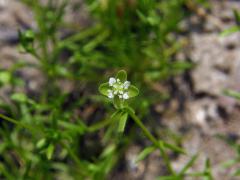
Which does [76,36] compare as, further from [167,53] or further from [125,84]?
[125,84]

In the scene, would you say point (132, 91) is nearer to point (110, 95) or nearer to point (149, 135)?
point (110, 95)

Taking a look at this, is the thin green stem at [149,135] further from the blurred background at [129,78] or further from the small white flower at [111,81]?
the blurred background at [129,78]

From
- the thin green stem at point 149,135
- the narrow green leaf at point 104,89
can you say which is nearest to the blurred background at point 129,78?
the thin green stem at point 149,135

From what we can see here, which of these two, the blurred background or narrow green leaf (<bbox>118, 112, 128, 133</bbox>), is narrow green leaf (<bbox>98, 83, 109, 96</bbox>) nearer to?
narrow green leaf (<bbox>118, 112, 128, 133</bbox>)

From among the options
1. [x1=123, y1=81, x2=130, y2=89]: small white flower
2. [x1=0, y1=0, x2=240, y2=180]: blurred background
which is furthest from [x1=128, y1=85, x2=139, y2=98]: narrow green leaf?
[x1=0, y1=0, x2=240, y2=180]: blurred background

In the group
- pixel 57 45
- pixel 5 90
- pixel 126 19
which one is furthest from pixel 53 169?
pixel 126 19

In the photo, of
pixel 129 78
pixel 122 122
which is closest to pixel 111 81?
pixel 122 122

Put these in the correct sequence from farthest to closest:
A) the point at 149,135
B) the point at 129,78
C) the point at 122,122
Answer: the point at 129,78
the point at 149,135
the point at 122,122

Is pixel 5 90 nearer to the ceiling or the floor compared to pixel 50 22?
nearer to the floor
